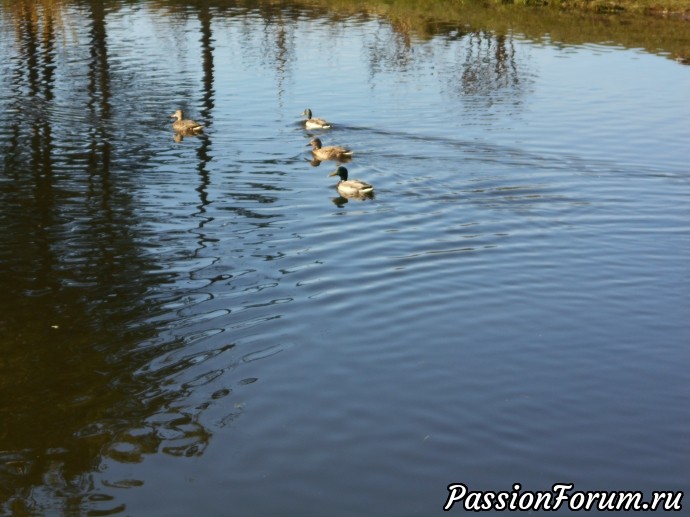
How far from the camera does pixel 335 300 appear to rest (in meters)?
14.0

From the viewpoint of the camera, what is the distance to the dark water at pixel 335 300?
9.88 metres

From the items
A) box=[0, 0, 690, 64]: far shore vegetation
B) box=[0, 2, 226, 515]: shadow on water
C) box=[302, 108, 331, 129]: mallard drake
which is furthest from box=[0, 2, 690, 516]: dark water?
box=[0, 0, 690, 64]: far shore vegetation

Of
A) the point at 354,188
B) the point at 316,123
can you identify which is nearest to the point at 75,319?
the point at 354,188

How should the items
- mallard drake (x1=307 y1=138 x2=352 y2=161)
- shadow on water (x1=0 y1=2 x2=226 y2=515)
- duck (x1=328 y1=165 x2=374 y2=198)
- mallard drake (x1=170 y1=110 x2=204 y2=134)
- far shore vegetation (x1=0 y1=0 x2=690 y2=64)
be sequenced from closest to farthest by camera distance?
1. shadow on water (x1=0 y1=2 x2=226 y2=515)
2. duck (x1=328 y1=165 x2=374 y2=198)
3. mallard drake (x1=307 y1=138 x2=352 y2=161)
4. mallard drake (x1=170 y1=110 x2=204 y2=134)
5. far shore vegetation (x1=0 y1=0 x2=690 y2=64)

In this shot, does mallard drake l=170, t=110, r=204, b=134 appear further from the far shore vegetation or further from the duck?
the far shore vegetation

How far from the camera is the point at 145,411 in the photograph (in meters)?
10.9

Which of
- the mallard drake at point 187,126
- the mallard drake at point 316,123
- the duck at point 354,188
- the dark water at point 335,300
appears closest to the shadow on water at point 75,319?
the dark water at point 335,300

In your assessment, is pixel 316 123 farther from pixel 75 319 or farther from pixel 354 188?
pixel 75 319

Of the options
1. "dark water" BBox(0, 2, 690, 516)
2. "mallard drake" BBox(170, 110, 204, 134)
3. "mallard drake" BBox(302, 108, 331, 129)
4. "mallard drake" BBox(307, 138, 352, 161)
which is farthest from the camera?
"mallard drake" BBox(302, 108, 331, 129)

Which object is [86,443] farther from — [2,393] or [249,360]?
[249,360]

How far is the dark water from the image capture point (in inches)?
389

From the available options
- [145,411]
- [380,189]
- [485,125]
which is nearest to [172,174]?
[380,189]

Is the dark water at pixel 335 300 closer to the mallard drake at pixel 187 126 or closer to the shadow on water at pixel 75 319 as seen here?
the shadow on water at pixel 75 319

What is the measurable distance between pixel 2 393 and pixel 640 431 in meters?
7.25
